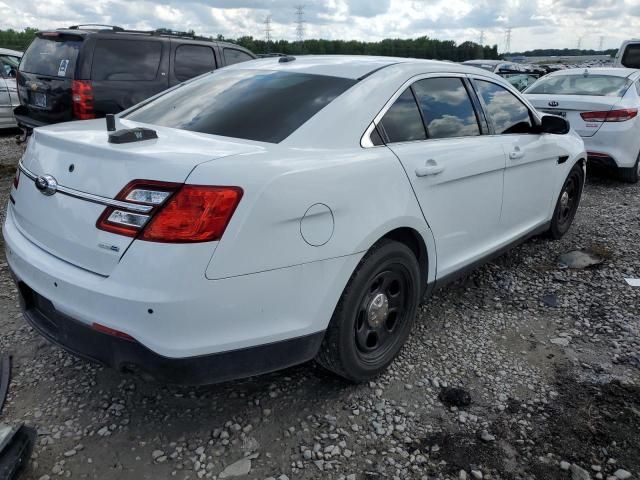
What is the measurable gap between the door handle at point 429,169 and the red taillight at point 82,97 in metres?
5.04

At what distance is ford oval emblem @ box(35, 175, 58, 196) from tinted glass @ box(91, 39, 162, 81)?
4754 millimetres

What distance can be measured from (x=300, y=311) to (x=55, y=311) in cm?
103

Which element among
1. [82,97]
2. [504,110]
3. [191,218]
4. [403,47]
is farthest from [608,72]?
[403,47]

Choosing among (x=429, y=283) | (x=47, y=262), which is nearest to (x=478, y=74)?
(x=429, y=283)

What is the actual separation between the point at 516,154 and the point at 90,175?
109 inches

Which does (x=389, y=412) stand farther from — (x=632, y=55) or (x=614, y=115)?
(x=632, y=55)

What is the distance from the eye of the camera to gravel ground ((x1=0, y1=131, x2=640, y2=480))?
233cm

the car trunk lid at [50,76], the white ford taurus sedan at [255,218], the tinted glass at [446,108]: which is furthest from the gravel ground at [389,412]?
the car trunk lid at [50,76]

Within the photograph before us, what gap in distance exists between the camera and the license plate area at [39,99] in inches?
270

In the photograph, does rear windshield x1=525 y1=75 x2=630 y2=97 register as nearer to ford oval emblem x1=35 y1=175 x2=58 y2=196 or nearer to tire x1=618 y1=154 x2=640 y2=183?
tire x1=618 y1=154 x2=640 y2=183

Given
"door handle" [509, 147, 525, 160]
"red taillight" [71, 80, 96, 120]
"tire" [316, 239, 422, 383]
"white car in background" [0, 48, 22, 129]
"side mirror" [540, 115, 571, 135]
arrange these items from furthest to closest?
"white car in background" [0, 48, 22, 129]
"red taillight" [71, 80, 96, 120]
"side mirror" [540, 115, 571, 135]
"door handle" [509, 147, 525, 160]
"tire" [316, 239, 422, 383]

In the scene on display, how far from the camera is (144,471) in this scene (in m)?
2.27

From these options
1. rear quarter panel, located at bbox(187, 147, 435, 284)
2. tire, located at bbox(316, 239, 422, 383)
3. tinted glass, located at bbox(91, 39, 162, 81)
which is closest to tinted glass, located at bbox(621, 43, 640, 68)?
tinted glass, located at bbox(91, 39, 162, 81)

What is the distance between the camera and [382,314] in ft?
9.34
